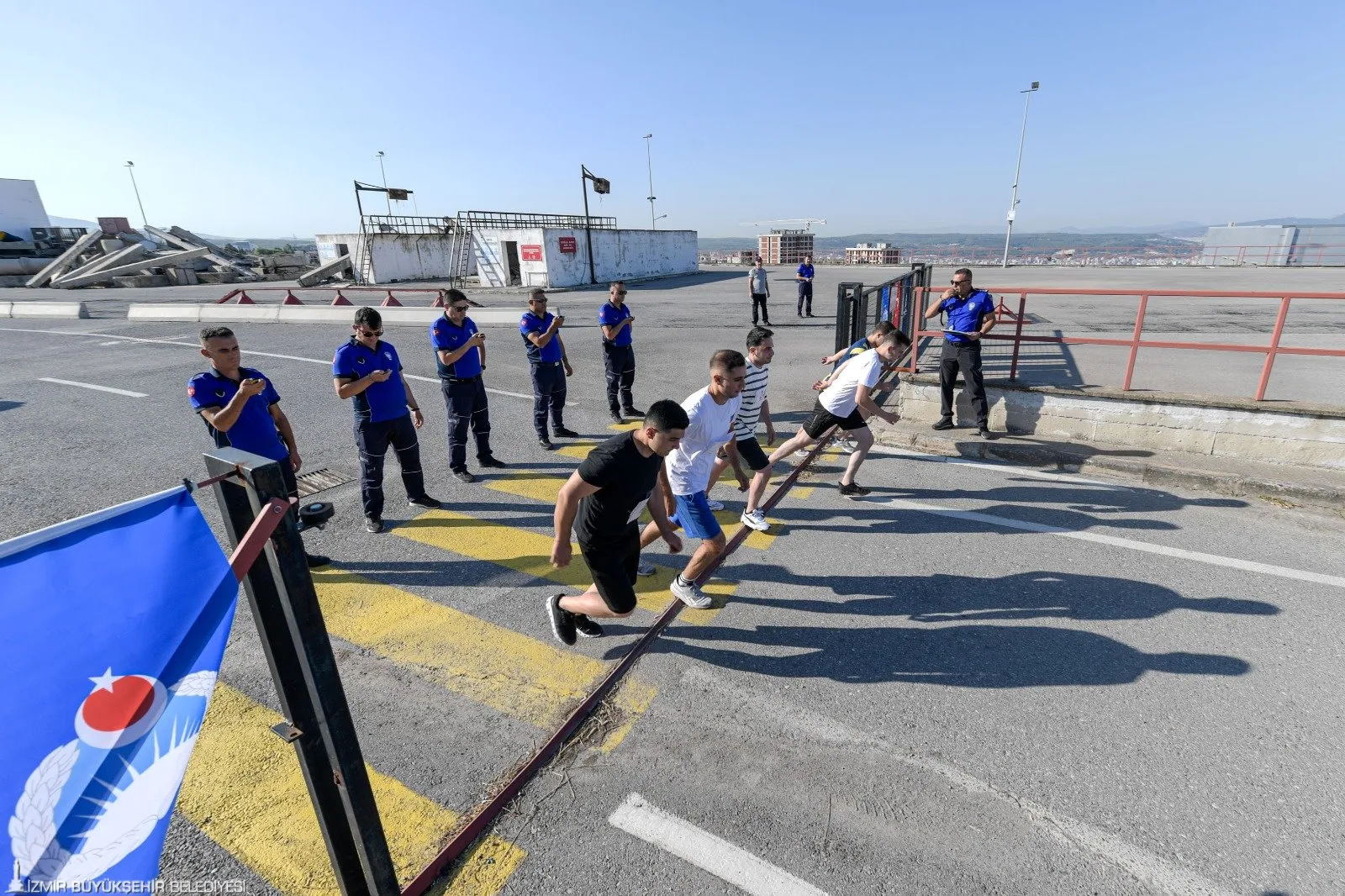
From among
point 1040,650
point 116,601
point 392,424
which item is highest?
point 116,601

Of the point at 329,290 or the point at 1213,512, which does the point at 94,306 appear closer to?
the point at 329,290

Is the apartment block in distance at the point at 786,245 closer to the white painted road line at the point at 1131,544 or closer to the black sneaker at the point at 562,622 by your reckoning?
the white painted road line at the point at 1131,544

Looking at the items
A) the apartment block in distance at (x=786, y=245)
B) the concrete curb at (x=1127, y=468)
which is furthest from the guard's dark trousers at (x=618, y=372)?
the apartment block in distance at (x=786, y=245)

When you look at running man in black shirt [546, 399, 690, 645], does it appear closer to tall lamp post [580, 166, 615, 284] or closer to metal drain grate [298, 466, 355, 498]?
metal drain grate [298, 466, 355, 498]

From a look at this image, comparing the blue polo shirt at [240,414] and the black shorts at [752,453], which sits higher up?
the blue polo shirt at [240,414]

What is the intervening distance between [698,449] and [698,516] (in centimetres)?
49

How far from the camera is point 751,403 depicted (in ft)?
19.5

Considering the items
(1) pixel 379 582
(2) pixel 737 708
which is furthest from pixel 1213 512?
(1) pixel 379 582

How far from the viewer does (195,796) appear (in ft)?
9.84

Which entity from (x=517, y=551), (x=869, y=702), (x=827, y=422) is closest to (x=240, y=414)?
(x=517, y=551)

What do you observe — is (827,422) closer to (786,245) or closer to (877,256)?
(877,256)

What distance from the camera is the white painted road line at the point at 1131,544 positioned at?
15.5 ft

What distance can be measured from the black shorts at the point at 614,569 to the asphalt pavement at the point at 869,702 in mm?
494

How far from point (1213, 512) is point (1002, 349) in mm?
8939
